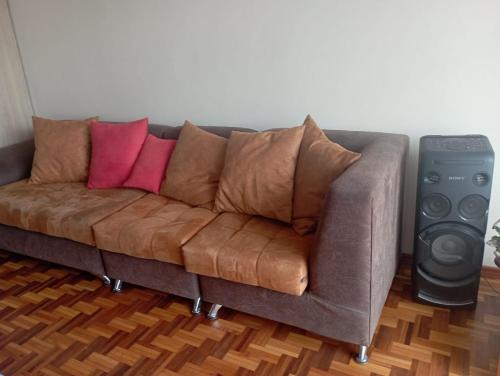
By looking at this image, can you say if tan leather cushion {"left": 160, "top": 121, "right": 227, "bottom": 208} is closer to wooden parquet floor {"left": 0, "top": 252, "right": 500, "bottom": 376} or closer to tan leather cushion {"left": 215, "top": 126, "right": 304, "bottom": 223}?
tan leather cushion {"left": 215, "top": 126, "right": 304, "bottom": 223}

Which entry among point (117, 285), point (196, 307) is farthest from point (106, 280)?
point (196, 307)

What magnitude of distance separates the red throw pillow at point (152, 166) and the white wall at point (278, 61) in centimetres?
42

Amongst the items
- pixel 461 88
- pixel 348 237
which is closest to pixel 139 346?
A: pixel 348 237

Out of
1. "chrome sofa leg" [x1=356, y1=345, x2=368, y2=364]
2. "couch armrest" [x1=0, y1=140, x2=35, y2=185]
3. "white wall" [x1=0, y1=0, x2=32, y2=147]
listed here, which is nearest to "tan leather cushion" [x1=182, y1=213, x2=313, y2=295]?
"chrome sofa leg" [x1=356, y1=345, x2=368, y2=364]

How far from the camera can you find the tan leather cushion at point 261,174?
6.86ft

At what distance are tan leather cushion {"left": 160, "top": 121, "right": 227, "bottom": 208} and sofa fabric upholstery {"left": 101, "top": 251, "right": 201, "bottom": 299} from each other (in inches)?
17.3

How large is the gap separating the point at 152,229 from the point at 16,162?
61.5 inches

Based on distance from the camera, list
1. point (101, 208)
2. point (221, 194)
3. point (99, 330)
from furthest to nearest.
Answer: point (101, 208), point (221, 194), point (99, 330)

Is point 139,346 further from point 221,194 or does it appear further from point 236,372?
point 221,194

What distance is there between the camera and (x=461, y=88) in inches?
83.0

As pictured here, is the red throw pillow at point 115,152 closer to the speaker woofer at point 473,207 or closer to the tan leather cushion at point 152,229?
the tan leather cushion at point 152,229

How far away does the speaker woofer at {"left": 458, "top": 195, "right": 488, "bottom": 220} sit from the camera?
1.85 m

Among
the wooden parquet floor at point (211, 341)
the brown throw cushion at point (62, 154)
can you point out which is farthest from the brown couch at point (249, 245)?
the brown throw cushion at point (62, 154)

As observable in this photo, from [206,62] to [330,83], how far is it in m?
0.84
